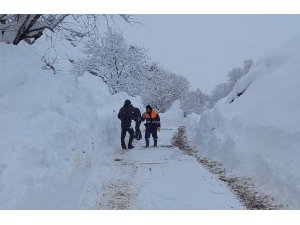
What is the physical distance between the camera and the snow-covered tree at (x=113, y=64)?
3744cm

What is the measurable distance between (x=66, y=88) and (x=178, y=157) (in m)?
5.18

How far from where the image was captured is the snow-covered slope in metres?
9.20

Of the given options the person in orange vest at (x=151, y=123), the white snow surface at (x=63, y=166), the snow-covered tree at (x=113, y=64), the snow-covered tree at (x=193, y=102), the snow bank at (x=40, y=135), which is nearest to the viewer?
the snow bank at (x=40, y=135)

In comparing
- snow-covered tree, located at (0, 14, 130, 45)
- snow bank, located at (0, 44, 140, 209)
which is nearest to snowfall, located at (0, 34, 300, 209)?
snow bank, located at (0, 44, 140, 209)

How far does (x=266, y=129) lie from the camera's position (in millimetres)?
11914

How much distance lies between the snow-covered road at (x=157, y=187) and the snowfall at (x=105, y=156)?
0.02 m

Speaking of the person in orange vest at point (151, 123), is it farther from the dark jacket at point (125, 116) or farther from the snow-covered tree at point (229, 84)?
the snow-covered tree at point (229, 84)

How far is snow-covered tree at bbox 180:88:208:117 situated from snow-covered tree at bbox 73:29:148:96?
120ft

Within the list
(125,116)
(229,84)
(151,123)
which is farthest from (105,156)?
(229,84)

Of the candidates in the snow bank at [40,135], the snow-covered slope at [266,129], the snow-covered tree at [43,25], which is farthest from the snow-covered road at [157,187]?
the snow-covered tree at [43,25]

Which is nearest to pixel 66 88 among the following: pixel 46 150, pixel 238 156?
pixel 46 150

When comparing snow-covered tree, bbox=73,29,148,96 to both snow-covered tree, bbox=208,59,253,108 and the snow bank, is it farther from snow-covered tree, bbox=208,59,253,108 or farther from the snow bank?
snow-covered tree, bbox=208,59,253,108
